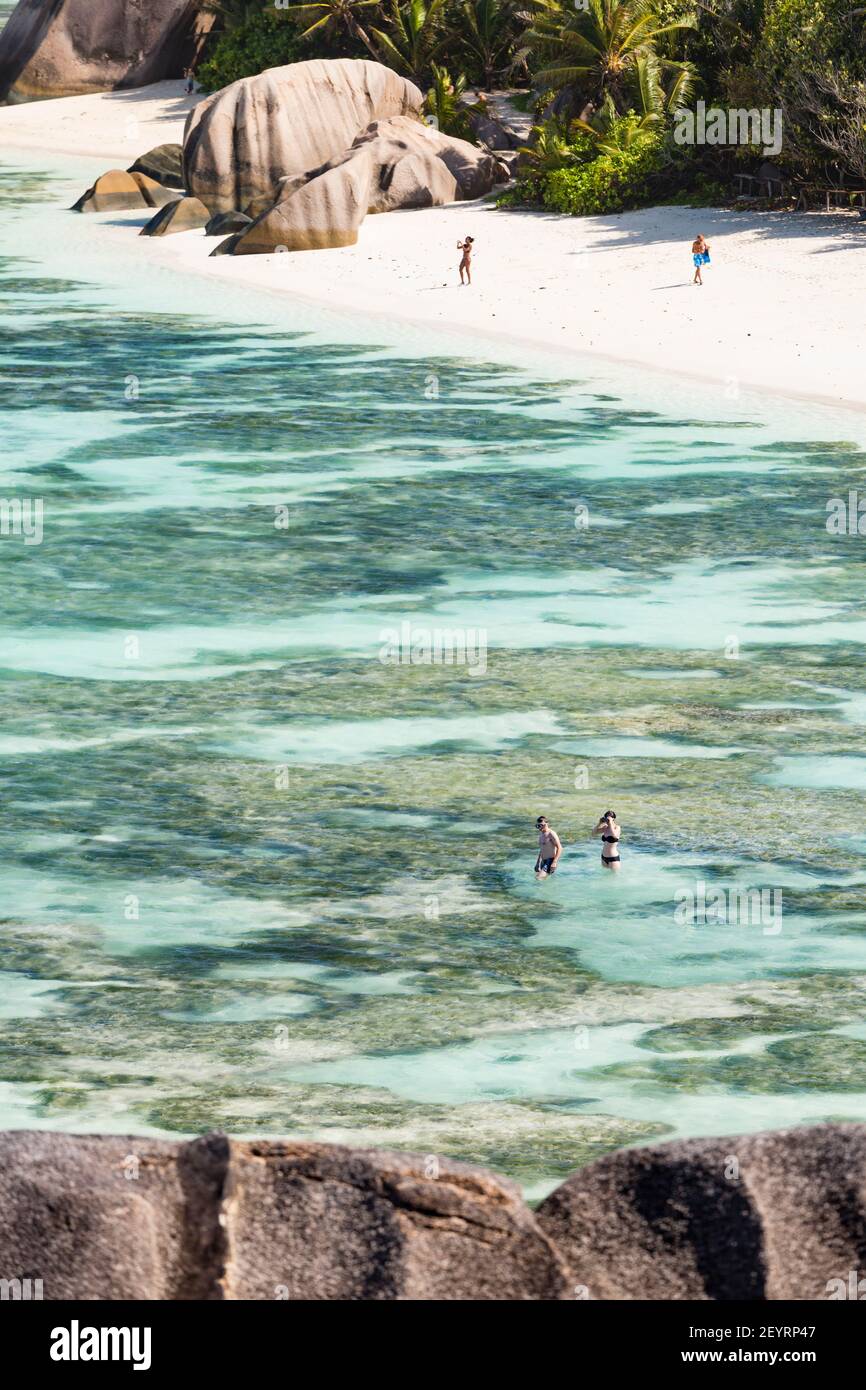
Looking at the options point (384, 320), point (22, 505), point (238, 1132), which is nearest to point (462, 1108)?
point (238, 1132)

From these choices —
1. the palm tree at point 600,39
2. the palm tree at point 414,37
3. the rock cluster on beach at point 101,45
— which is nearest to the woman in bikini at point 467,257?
the palm tree at point 600,39

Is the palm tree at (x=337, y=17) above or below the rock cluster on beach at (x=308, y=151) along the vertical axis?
above

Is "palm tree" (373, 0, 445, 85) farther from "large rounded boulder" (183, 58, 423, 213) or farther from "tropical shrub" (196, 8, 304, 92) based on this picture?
"large rounded boulder" (183, 58, 423, 213)

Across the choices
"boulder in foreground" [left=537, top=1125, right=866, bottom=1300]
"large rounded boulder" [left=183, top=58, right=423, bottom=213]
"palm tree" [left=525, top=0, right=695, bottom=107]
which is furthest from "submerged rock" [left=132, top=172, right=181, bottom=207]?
"boulder in foreground" [left=537, top=1125, right=866, bottom=1300]

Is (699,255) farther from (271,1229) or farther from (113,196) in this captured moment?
(271,1229)

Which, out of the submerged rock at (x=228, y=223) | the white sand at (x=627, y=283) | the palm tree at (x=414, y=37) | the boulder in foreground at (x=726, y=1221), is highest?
the palm tree at (x=414, y=37)

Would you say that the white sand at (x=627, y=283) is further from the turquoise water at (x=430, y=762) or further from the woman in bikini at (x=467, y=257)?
the turquoise water at (x=430, y=762)
